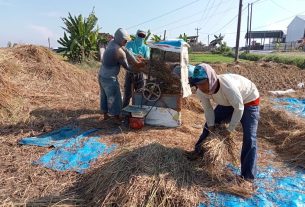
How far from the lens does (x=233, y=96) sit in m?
3.10

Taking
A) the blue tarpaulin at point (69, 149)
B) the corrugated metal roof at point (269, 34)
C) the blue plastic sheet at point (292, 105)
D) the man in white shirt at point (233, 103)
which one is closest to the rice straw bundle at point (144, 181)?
the man in white shirt at point (233, 103)

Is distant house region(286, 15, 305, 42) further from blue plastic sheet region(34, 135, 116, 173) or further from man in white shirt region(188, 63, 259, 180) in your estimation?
man in white shirt region(188, 63, 259, 180)

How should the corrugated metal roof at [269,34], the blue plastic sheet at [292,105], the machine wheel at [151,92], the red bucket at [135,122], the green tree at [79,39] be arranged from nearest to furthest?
1. the red bucket at [135,122]
2. the machine wheel at [151,92]
3. the blue plastic sheet at [292,105]
4. the green tree at [79,39]
5. the corrugated metal roof at [269,34]

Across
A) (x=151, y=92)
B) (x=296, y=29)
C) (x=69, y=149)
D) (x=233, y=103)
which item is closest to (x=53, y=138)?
(x=69, y=149)

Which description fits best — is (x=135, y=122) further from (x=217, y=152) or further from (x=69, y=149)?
(x=217, y=152)

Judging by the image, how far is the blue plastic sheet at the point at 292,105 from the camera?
7212 millimetres

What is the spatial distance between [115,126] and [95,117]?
2.38 ft

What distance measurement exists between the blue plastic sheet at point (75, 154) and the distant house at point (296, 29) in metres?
56.6

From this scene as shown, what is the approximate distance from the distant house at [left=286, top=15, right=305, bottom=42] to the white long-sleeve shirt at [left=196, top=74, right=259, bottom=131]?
56.7 meters

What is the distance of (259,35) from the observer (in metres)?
60.9

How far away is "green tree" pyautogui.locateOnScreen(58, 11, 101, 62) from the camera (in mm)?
12852

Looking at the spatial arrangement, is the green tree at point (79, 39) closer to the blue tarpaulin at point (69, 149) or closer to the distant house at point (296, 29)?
the blue tarpaulin at point (69, 149)

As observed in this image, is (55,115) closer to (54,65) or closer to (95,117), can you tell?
(95,117)

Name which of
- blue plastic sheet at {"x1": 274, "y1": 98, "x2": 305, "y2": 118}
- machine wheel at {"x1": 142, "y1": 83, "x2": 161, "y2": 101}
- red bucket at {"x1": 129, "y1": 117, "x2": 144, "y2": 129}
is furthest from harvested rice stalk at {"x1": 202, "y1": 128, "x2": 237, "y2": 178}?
blue plastic sheet at {"x1": 274, "y1": 98, "x2": 305, "y2": 118}
